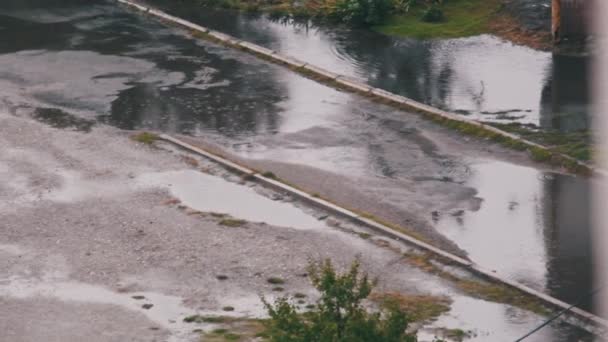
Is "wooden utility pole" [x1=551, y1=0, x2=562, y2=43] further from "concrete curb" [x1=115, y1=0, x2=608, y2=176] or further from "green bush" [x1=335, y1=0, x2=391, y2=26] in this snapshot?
"green bush" [x1=335, y1=0, x2=391, y2=26]

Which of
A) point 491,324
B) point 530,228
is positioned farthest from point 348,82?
point 491,324

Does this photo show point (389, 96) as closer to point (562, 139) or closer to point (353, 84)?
point (353, 84)

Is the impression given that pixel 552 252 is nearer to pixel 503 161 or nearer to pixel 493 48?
pixel 503 161

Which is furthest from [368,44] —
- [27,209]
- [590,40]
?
[27,209]

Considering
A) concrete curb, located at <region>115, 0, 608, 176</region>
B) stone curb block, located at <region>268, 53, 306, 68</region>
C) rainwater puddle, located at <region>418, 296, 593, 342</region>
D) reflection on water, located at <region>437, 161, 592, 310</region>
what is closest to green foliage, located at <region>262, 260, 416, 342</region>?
rainwater puddle, located at <region>418, 296, 593, 342</region>

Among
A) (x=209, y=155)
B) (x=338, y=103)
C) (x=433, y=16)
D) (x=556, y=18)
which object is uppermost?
(x=556, y=18)

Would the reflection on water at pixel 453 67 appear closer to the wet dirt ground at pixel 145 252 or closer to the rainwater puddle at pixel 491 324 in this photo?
the wet dirt ground at pixel 145 252
